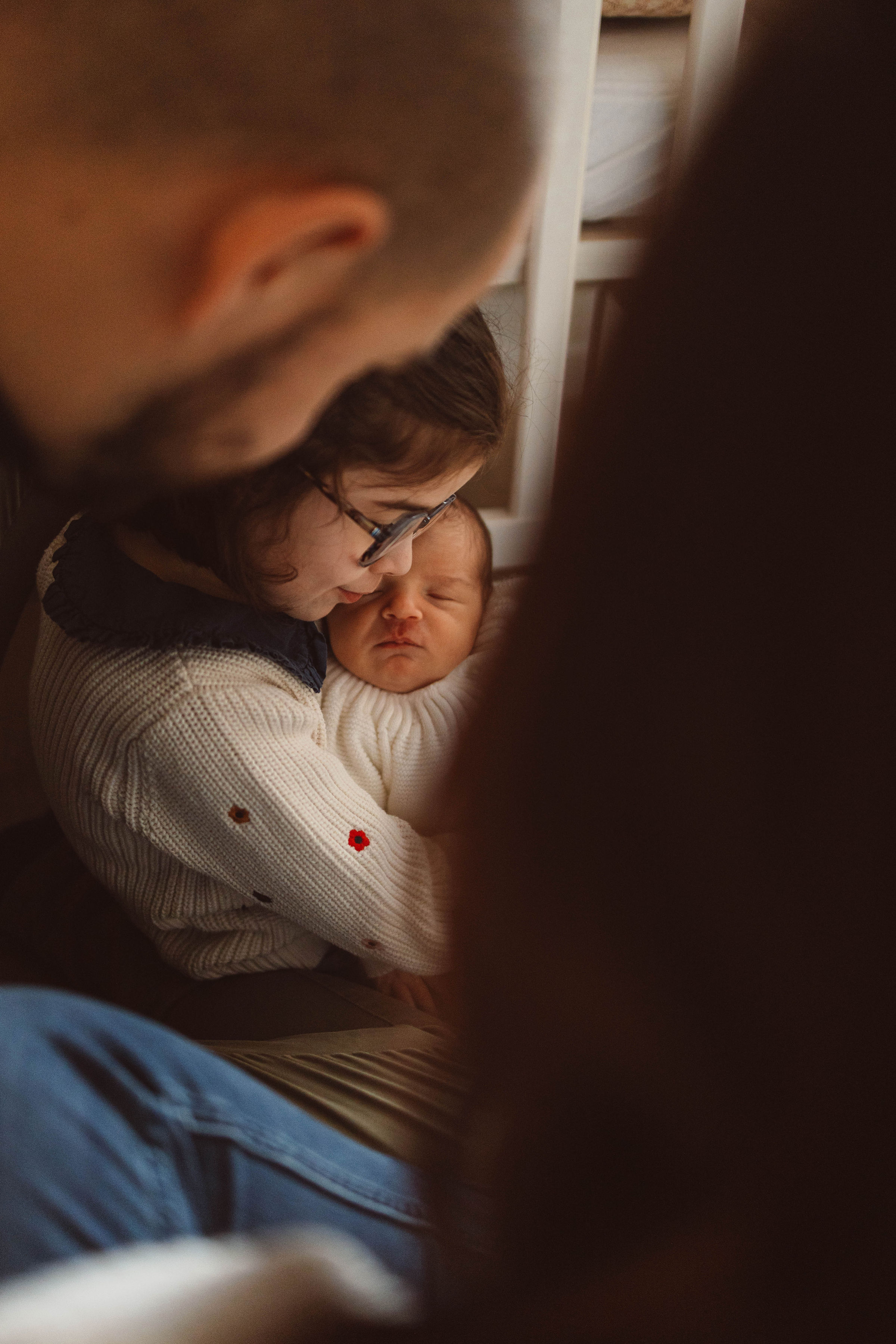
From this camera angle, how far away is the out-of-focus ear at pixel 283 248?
339mm

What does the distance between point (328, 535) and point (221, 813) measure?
244mm

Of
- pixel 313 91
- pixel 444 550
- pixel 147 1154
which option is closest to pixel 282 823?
pixel 147 1154

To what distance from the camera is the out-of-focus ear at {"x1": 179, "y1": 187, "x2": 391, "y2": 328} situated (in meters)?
0.34

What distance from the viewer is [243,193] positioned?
356 millimetres

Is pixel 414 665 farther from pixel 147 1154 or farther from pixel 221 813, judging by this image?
pixel 147 1154

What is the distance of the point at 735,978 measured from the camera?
24cm

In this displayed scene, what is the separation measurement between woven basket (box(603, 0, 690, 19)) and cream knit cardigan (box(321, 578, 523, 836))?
861 millimetres

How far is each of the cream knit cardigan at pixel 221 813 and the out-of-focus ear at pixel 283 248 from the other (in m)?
0.48

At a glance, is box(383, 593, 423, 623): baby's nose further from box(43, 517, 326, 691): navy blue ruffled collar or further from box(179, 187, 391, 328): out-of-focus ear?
box(179, 187, 391, 328): out-of-focus ear

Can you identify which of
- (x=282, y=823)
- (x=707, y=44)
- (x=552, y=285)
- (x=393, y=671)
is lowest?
(x=282, y=823)

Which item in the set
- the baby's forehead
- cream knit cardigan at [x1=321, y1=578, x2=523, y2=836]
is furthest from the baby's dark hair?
cream knit cardigan at [x1=321, y1=578, x2=523, y2=836]

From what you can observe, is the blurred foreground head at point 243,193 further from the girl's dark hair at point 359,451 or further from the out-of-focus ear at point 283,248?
the girl's dark hair at point 359,451

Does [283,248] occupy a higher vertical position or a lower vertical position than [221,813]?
higher

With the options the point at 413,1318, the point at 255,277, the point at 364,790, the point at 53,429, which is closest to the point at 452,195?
the point at 255,277
